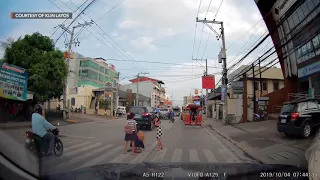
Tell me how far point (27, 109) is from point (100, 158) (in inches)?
81.3

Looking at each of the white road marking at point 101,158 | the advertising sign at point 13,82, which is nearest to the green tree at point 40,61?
the advertising sign at point 13,82

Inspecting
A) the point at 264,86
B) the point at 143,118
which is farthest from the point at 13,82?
the point at 264,86

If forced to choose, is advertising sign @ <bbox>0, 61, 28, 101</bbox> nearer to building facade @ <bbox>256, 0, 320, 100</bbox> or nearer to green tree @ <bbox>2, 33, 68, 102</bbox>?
green tree @ <bbox>2, 33, 68, 102</bbox>

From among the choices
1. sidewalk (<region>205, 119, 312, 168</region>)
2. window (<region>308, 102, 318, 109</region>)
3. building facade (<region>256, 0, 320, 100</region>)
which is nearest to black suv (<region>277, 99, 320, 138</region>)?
window (<region>308, 102, 318, 109</region>)

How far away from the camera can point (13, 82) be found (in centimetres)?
583

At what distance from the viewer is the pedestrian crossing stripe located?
7.18 m

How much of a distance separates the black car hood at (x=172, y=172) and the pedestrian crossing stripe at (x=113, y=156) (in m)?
2.01

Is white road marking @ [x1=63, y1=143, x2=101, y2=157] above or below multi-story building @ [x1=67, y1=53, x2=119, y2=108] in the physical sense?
below

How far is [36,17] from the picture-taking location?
245 inches

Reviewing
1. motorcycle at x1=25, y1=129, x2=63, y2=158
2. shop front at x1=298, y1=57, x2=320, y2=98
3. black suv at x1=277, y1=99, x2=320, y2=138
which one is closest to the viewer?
motorcycle at x1=25, y1=129, x2=63, y2=158

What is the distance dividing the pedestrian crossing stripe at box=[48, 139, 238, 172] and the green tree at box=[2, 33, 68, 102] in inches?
57.6

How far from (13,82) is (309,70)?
13956mm

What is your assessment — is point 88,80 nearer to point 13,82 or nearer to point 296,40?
point 296,40

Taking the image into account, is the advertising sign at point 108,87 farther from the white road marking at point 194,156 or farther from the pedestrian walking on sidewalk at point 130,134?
the white road marking at point 194,156
